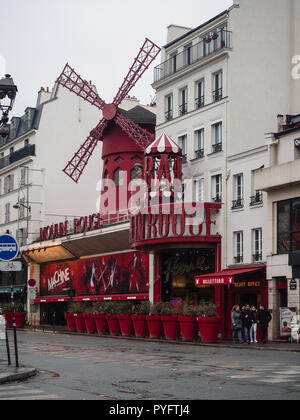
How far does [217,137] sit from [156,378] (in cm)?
2223

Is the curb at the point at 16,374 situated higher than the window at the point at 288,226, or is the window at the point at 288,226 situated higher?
the window at the point at 288,226

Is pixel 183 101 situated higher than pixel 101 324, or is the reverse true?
pixel 183 101

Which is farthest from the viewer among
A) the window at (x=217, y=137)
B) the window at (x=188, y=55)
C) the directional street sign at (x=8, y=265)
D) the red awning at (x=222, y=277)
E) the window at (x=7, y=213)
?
the window at (x=7, y=213)

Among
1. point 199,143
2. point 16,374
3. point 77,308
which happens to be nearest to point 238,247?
point 199,143

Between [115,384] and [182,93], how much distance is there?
87.6 ft

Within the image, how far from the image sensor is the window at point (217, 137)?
113 feet

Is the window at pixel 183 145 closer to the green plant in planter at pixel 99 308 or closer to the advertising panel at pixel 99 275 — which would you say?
the advertising panel at pixel 99 275

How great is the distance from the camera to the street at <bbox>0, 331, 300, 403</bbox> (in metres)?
11.2

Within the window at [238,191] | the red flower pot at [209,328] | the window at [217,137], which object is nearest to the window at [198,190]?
the window at [217,137]

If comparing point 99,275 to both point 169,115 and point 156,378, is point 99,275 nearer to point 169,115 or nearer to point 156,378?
point 169,115

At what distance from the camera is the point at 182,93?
38.1 meters

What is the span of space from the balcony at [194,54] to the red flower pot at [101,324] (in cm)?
1212

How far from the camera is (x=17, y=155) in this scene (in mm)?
55625
